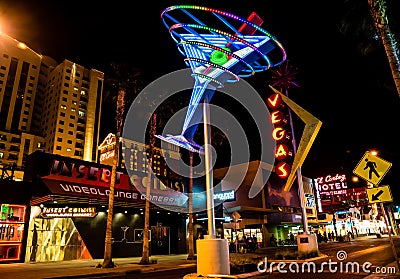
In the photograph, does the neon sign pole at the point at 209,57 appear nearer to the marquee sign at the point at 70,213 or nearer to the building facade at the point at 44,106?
the marquee sign at the point at 70,213

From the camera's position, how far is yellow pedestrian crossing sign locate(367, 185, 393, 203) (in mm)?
9683

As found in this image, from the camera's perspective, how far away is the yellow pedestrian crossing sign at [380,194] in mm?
9683

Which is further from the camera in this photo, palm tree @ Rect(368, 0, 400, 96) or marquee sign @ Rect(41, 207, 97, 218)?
marquee sign @ Rect(41, 207, 97, 218)

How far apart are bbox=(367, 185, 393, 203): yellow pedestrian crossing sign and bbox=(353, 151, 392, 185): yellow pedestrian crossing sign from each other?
36 cm

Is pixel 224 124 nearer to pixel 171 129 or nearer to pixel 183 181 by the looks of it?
pixel 171 129

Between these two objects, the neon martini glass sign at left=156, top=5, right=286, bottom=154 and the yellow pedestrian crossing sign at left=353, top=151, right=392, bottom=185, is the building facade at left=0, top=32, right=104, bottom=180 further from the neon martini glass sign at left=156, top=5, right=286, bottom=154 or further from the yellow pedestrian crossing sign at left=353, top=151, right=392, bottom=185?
the yellow pedestrian crossing sign at left=353, top=151, right=392, bottom=185

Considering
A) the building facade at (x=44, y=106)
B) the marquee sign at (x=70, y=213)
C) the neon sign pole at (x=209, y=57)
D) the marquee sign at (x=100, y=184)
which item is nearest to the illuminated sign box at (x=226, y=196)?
the marquee sign at (x=100, y=184)

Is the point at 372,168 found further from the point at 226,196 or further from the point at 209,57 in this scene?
the point at 226,196

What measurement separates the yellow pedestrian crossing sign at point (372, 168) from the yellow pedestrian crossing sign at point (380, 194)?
36 centimetres

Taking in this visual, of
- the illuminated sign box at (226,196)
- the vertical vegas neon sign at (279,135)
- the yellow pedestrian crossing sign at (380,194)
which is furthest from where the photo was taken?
the illuminated sign box at (226,196)

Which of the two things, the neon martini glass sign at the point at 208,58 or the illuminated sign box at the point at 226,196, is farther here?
the illuminated sign box at the point at 226,196

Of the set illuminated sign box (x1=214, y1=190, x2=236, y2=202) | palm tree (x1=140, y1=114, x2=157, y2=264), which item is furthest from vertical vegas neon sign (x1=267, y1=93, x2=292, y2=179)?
illuminated sign box (x1=214, y1=190, x2=236, y2=202)

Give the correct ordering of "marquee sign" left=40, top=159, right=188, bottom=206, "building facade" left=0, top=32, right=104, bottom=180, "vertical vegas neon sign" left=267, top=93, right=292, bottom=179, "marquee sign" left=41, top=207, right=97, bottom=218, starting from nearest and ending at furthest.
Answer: "marquee sign" left=41, top=207, right=97, bottom=218
"vertical vegas neon sign" left=267, top=93, right=292, bottom=179
"marquee sign" left=40, top=159, right=188, bottom=206
"building facade" left=0, top=32, right=104, bottom=180

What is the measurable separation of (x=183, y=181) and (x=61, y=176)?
11.6 meters
